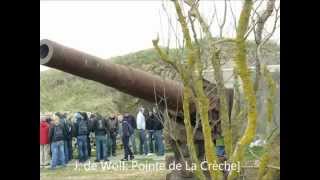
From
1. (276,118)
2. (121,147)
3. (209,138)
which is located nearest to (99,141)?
(121,147)

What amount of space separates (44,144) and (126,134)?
1.05 m

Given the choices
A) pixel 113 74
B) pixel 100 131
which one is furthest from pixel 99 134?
pixel 113 74

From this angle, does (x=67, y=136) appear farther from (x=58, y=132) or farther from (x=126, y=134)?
(x=126, y=134)

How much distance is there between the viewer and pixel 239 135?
21.7ft

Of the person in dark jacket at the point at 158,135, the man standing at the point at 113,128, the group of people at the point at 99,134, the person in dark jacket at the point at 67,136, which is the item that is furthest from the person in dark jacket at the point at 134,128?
the person in dark jacket at the point at 67,136

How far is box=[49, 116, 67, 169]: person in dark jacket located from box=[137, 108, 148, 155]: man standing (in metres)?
1.00

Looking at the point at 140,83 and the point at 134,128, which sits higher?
the point at 140,83

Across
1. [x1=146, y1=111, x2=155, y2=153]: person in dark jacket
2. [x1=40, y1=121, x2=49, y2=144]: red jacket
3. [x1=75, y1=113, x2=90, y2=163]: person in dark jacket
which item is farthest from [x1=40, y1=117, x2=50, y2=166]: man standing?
[x1=146, y1=111, x2=155, y2=153]: person in dark jacket

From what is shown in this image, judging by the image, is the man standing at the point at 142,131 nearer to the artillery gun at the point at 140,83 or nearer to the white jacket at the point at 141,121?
the white jacket at the point at 141,121

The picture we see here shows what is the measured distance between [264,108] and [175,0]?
1710 millimetres

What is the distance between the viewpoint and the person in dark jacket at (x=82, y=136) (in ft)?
24.1

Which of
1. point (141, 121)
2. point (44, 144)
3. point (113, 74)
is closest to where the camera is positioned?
point (113, 74)

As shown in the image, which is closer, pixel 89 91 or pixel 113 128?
pixel 89 91

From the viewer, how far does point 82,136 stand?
742 centimetres
